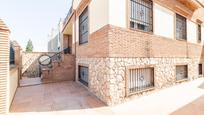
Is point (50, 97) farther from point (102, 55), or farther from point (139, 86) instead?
point (139, 86)

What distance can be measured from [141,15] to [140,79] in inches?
108

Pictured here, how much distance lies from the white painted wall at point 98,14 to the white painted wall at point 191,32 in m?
6.57

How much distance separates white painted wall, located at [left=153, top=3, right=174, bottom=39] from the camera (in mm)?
6352

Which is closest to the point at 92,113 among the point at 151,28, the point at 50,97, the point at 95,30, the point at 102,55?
the point at 102,55

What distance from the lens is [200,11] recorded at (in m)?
10.1

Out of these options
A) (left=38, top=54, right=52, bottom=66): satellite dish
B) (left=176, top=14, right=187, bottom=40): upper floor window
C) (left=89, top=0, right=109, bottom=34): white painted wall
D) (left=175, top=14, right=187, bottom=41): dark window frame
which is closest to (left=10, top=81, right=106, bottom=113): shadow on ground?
(left=89, top=0, right=109, bottom=34): white painted wall

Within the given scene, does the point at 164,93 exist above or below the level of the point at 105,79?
below

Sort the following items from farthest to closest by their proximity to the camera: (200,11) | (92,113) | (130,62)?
(200,11) → (130,62) → (92,113)

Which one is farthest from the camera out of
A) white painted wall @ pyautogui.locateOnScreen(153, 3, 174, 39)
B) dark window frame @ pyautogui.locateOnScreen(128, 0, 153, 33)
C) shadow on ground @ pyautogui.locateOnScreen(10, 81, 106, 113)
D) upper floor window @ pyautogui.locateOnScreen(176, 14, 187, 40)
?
upper floor window @ pyautogui.locateOnScreen(176, 14, 187, 40)

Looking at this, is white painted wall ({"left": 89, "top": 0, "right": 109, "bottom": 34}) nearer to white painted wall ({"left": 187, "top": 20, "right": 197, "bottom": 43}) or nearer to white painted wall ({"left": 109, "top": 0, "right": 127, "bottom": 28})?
white painted wall ({"left": 109, "top": 0, "right": 127, "bottom": 28})

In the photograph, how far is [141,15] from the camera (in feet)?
19.4

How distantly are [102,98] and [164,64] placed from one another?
368 centimetres

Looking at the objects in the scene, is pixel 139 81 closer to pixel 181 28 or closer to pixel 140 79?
pixel 140 79

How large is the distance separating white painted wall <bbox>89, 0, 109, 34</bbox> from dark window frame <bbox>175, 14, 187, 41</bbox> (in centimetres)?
511
